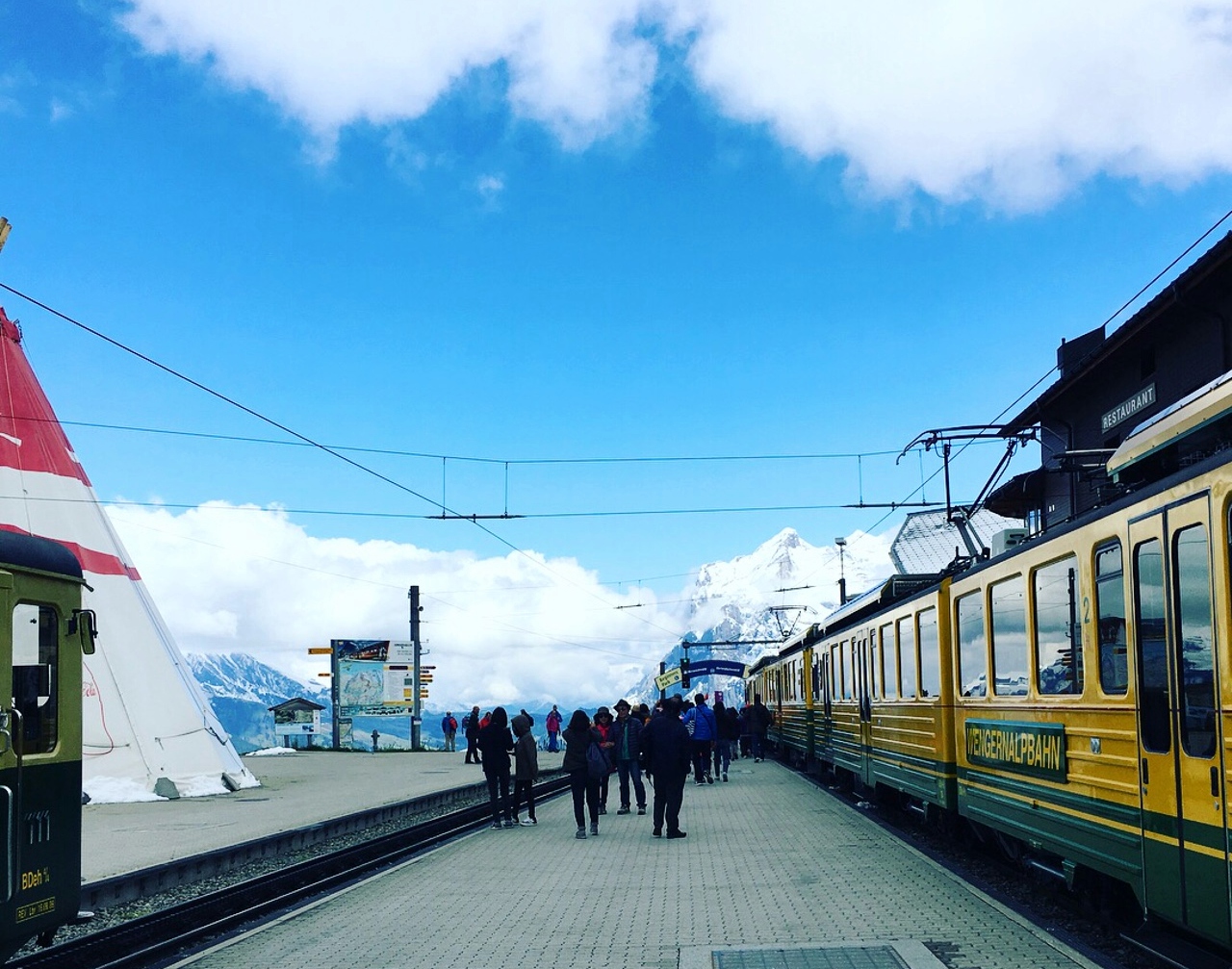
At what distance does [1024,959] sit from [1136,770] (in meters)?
1.42

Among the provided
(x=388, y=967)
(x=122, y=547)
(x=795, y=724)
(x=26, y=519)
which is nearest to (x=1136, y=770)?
(x=388, y=967)

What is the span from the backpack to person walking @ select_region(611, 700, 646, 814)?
1.67m

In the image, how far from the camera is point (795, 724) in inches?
1176

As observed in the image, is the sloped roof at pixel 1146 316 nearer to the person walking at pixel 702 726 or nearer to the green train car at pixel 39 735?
the person walking at pixel 702 726

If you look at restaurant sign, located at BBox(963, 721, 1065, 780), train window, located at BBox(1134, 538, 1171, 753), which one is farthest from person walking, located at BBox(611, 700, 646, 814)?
train window, located at BBox(1134, 538, 1171, 753)

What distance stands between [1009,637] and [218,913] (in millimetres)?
7317

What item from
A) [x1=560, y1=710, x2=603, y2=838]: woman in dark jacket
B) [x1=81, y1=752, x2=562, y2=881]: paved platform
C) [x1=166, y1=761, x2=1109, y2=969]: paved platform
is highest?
[x1=560, y1=710, x2=603, y2=838]: woman in dark jacket

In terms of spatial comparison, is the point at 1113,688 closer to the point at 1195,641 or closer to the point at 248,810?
the point at 1195,641

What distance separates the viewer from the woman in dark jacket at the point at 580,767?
56.6ft

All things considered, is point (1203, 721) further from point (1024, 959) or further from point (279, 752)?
point (279, 752)

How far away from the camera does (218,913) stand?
12086 mm

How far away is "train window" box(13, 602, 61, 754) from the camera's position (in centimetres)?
810

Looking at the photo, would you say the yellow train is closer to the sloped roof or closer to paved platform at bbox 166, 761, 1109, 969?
paved platform at bbox 166, 761, 1109, 969

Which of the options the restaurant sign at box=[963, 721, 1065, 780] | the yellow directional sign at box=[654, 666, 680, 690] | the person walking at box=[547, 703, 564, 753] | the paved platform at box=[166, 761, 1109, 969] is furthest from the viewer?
the yellow directional sign at box=[654, 666, 680, 690]
